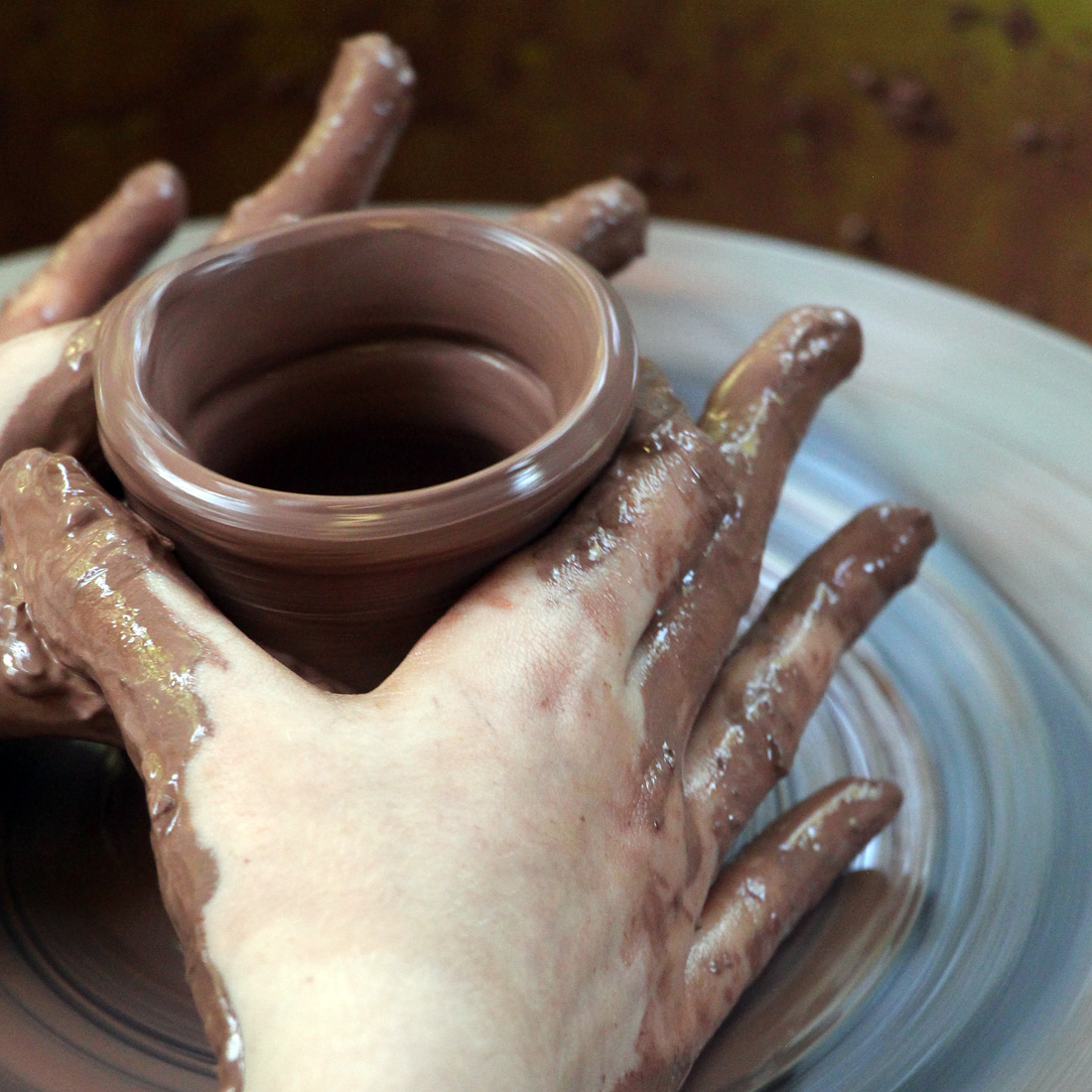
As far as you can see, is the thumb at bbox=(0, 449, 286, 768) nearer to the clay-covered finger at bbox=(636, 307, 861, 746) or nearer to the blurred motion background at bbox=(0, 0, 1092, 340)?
the clay-covered finger at bbox=(636, 307, 861, 746)

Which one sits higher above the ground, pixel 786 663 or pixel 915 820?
pixel 786 663

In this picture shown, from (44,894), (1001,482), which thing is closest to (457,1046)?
(44,894)

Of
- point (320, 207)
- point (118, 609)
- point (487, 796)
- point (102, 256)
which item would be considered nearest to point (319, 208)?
point (320, 207)

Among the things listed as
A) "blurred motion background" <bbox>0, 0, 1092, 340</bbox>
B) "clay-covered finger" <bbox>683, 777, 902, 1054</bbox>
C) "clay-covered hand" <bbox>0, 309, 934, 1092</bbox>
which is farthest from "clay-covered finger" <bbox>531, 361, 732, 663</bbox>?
"blurred motion background" <bbox>0, 0, 1092, 340</bbox>

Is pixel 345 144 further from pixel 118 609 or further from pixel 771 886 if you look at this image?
pixel 771 886

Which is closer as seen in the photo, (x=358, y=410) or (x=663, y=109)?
(x=358, y=410)

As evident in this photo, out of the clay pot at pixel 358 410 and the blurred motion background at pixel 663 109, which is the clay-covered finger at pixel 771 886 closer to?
the clay pot at pixel 358 410

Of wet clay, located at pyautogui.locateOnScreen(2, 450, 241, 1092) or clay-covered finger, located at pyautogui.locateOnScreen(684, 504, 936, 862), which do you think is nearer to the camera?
wet clay, located at pyautogui.locateOnScreen(2, 450, 241, 1092)
